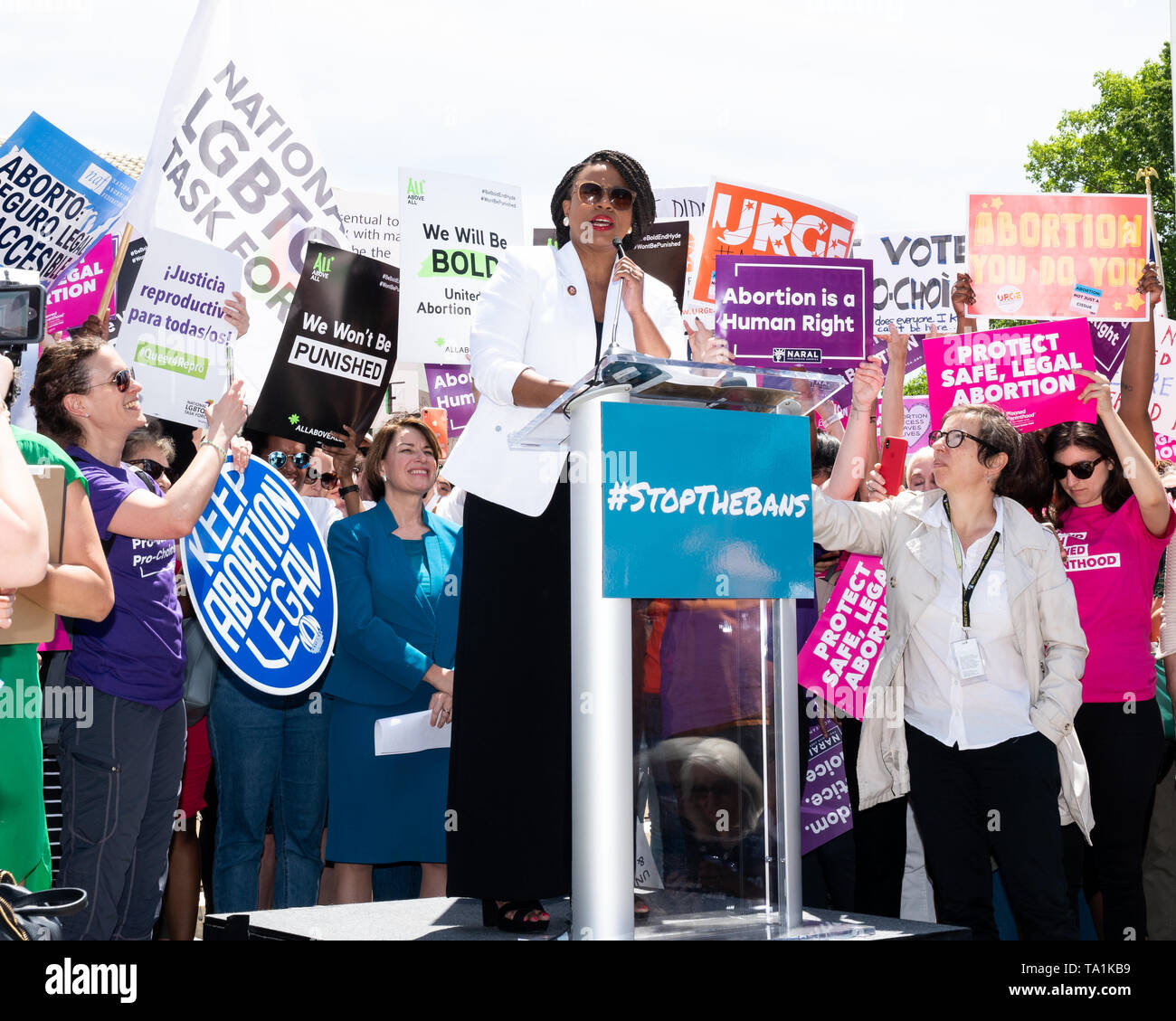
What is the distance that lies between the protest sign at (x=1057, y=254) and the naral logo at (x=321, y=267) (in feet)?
9.32

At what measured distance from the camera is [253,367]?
5.93 m

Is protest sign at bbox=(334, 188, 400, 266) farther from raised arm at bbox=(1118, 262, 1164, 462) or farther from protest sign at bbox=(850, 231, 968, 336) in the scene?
raised arm at bbox=(1118, 262, 1164, 462)

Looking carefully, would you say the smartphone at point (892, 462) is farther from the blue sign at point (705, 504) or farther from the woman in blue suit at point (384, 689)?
the blue sign at point (705, 504)

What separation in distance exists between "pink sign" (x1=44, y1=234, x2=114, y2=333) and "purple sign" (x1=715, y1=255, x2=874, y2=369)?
263cm

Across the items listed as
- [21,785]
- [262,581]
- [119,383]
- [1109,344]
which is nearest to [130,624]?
[262,581]

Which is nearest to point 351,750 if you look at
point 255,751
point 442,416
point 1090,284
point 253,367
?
point 255,751

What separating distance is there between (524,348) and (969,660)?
5.45 ft

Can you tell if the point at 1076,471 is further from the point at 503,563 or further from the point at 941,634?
the point at 503,563

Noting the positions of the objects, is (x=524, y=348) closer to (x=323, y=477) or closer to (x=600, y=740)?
(x=600, y=740)

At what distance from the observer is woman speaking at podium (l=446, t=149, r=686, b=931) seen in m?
3.19

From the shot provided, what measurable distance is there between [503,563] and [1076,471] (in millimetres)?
2667

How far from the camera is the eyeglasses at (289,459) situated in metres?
5.95

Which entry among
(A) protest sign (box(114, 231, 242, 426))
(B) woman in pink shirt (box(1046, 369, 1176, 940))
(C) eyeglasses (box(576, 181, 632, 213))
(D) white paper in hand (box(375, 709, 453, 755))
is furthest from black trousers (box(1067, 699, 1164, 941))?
(A) protest sign (box(114, 231, 242, 426))

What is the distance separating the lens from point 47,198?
5.77 metres
